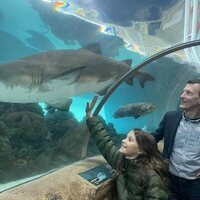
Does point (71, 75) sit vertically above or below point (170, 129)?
above

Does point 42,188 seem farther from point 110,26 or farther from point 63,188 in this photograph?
point 110,26

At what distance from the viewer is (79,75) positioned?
558cm

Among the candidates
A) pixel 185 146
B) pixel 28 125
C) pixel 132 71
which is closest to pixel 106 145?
pixel 185 146

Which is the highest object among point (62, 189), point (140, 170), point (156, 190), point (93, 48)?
point (93, 48)

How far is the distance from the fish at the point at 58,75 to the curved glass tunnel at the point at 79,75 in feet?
0.05

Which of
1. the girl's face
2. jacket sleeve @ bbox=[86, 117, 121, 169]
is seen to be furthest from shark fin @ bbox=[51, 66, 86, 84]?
the girl's face

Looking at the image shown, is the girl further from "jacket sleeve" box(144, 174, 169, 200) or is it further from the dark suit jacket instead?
the dark suit jacket

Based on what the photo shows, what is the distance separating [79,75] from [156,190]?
3130 millimetres

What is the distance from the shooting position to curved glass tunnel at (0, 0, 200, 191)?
5.23 metres

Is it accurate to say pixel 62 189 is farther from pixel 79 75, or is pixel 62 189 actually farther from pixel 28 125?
pixel 79 75

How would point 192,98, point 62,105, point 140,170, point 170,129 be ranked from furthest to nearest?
1. point 62,105
2. point 170,129
3. point 192,98
4. point 140,170

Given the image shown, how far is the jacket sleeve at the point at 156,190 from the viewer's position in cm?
277

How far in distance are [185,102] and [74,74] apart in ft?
8.57

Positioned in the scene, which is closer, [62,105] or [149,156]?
[149,156]
